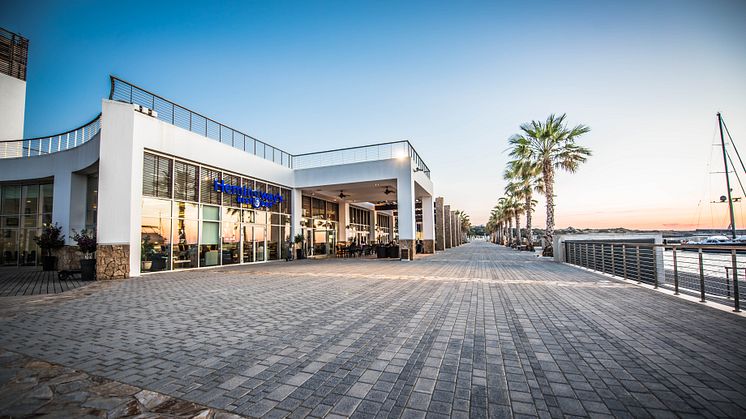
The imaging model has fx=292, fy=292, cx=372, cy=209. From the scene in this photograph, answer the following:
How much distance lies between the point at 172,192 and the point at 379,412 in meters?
14.1

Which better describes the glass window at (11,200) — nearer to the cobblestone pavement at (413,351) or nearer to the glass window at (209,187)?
the glass window at (209,187)

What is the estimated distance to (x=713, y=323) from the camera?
13.3 feet

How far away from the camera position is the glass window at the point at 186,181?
514 inches

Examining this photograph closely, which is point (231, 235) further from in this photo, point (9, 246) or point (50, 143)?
point (9, 246)

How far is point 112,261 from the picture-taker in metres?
10.5

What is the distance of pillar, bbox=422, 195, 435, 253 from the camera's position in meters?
24.8

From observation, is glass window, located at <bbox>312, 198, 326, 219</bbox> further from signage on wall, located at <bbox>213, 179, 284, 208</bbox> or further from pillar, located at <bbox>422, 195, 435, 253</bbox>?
pillar, located at <bbox>422, 195, 435, 253</bbox>

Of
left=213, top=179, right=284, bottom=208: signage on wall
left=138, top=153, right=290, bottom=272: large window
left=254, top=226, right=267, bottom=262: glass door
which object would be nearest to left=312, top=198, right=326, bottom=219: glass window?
left=213, top=179, right=284, bottom=208: signage on wall

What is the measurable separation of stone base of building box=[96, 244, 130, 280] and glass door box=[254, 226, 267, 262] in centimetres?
687

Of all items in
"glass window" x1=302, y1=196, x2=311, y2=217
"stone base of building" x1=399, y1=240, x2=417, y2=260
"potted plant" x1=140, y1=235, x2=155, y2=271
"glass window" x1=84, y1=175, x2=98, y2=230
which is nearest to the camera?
"potted plant" x1=140, y1=235, x2=155, y2=271

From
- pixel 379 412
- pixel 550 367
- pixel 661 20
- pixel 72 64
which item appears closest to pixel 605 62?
pixel 661 20

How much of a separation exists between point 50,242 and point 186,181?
7193 millimetres

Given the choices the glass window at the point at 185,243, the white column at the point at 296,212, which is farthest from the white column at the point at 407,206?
the glass window at the point at 185,243

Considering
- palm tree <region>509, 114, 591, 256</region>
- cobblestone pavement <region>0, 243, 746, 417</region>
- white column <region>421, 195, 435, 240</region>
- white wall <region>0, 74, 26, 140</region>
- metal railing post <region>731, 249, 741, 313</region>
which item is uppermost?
white wall <region>0, 74, 26, 140</region>
